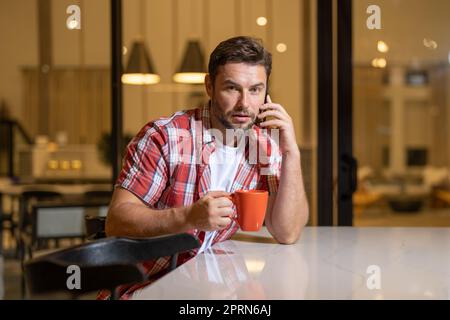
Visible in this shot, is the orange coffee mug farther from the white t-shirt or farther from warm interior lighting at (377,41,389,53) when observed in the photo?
warm interior lighting at (377,41,389,53)

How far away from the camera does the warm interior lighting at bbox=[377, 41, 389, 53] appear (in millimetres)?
3369

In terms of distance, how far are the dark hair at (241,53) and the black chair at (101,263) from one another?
57 cm

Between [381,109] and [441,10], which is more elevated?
[441,10]

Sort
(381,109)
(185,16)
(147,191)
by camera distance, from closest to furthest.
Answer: (147,191) → (185,16) → (381,109)

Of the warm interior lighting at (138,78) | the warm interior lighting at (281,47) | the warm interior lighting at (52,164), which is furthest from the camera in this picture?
the warm interior lighting at (52,164)

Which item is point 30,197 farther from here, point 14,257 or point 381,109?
point 381,109

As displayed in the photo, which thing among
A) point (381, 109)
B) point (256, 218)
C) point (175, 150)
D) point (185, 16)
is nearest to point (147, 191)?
point (175, 150)

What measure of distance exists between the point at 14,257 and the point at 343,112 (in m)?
3.50

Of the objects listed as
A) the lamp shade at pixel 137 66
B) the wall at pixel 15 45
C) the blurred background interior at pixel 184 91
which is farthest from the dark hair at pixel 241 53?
the wall at pixel 15 45

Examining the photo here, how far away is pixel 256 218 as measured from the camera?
1.40 metres

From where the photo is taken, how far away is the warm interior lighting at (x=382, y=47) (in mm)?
3369

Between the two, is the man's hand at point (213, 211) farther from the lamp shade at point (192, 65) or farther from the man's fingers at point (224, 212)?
the lamp shade at point (192, 65)
